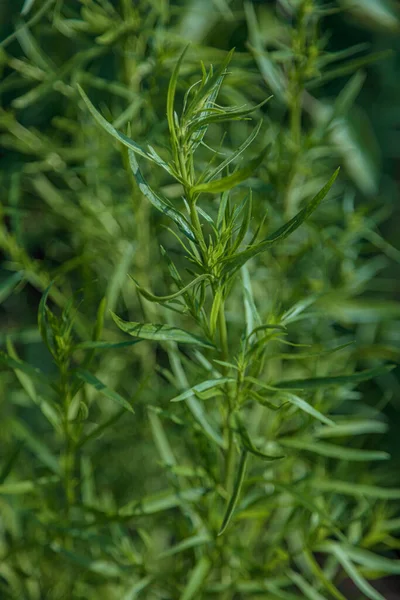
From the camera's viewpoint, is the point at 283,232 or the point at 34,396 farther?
the point at 34,396

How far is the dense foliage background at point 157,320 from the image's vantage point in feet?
1.67

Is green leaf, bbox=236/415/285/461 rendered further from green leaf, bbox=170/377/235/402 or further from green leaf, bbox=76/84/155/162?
green leaf, bbox=76/84/155/162

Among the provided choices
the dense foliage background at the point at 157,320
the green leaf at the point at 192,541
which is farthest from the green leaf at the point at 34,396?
the green leaf at the point at 192,541

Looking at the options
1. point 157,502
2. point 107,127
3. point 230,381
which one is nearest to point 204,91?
point 107,127

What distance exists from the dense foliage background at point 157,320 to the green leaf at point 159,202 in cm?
7

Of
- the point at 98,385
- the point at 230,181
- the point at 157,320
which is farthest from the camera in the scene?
the point at 157,320

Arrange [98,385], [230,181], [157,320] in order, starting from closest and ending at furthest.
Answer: [230,181] < [98,385] < [157,320]

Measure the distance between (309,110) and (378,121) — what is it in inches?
5.8

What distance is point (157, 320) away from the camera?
66cm

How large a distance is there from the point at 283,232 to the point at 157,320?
0.34 metres

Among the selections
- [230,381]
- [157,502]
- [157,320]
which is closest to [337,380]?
[230,381]

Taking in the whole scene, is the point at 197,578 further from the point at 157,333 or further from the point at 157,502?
the point at 157,333

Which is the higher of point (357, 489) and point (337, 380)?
point (337, 380)

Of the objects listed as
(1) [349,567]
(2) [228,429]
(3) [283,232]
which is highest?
(3) [283,232]
